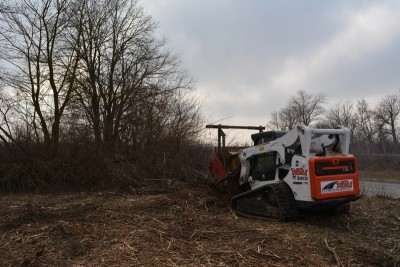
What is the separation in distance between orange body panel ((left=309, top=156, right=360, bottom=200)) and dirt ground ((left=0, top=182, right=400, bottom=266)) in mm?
640

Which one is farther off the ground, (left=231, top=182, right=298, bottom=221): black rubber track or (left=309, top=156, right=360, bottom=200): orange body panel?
(left=309, top=156, right=360, bottom=200): orange body panel

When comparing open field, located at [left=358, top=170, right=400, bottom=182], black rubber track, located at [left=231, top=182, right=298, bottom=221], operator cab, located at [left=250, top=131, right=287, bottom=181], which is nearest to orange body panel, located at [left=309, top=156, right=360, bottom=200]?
black rubber track, located at [left=231, top=182, right=298, bottom=221]

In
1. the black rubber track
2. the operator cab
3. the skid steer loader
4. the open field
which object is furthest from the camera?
the open field

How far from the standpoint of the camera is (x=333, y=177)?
7.64 meters

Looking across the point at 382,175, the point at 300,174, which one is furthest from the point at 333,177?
the point at 382,175

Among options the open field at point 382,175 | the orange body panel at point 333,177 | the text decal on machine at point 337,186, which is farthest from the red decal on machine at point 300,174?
the open field at point 382,175

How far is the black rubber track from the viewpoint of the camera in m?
7.85

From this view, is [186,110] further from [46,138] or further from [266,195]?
[266,195]

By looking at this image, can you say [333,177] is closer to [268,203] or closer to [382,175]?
[268,203]

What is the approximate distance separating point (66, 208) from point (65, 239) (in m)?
3.25

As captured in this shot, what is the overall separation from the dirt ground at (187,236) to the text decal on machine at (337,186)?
0.69 meters

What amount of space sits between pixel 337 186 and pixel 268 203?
1.31 metres

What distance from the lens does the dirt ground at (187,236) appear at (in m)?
5.81

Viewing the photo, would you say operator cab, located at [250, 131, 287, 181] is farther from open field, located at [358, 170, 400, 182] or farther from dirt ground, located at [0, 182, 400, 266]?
open field, located at [358, 170, 400, 182]
